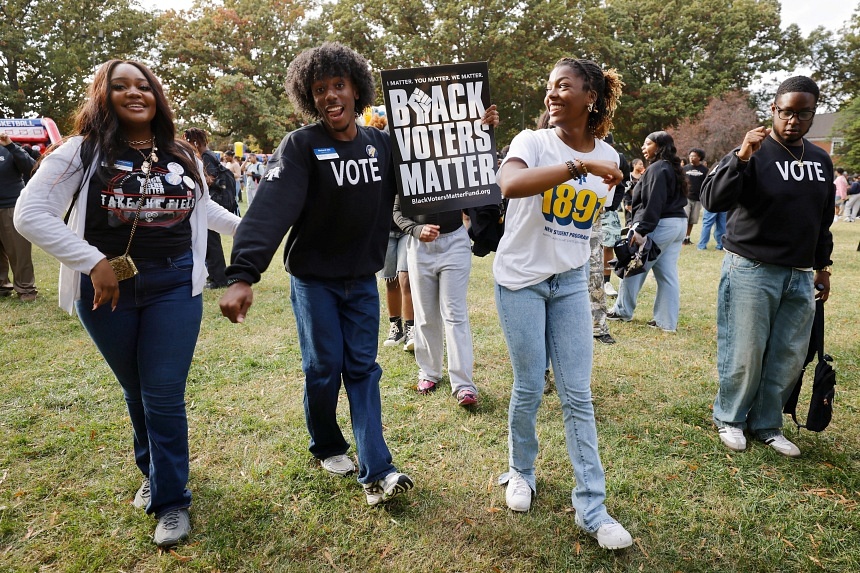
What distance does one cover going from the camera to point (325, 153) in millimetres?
2686

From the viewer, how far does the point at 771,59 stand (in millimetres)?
36281

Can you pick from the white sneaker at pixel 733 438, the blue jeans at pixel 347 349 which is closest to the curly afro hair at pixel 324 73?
the blue jeans at pixel 347 349

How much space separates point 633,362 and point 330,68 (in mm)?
3973

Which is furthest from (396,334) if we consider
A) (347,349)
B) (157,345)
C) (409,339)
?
(157,345)

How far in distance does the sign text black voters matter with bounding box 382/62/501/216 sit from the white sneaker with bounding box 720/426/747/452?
224 centimetres

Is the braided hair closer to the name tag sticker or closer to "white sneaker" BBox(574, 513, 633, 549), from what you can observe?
the name tag sticker

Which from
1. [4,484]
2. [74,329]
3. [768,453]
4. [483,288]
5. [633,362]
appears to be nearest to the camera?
[4,484]

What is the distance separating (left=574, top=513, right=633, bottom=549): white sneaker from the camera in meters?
2.56

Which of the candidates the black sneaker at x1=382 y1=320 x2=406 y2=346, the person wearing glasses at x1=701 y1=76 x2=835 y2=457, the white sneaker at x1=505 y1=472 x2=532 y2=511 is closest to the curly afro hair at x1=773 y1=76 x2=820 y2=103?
the person wearing glasses at x1=701 y1=76 x2=835 y2=457

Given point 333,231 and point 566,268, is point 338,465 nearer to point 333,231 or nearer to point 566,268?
point 333,231

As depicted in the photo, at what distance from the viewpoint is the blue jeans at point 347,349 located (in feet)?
9.36

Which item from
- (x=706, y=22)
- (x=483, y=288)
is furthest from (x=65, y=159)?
(x=706, y=22)

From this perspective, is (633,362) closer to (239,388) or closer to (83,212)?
(239,388)

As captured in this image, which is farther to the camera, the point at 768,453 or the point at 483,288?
the point at 483,288
